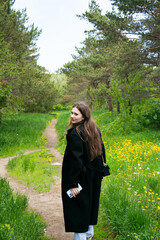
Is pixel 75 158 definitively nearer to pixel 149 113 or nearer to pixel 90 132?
pixel 90 132

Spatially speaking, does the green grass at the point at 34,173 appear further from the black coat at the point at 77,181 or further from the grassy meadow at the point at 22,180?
the black coat at the point at 77,181

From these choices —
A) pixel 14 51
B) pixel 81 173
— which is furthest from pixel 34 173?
pixel 14 51

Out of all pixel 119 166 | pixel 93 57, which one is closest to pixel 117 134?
pixel 119 166

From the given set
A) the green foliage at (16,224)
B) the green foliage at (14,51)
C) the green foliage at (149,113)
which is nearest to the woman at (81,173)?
the green foliage at (16,224)

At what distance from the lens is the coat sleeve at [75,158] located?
269cm

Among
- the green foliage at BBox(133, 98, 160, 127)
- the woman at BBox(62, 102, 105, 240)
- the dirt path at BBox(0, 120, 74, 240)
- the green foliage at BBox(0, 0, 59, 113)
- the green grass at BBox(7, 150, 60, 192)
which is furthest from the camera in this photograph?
the green foliage at BBox(133, 98, 160, 127)

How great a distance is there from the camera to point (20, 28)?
13.6 m

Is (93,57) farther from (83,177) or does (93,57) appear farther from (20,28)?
(83,177)

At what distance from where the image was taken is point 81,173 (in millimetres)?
2814

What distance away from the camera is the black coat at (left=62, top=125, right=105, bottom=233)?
2713mm

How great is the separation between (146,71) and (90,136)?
10851 millimetres

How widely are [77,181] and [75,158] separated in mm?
280

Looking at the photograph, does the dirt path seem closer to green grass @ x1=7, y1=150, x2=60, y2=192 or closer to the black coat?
green grass @ x1=7, y1=150, x2=60, y2=192

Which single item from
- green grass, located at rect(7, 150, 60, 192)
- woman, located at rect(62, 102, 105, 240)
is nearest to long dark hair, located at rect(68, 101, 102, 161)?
woman, located at rect(62, 102, 105, 240)
